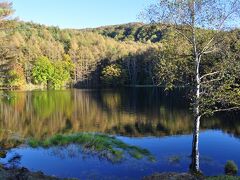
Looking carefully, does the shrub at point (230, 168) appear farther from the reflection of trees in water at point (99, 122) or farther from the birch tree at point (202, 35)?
the reflection of trees in water at point (99, 122)

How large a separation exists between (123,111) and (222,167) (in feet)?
111

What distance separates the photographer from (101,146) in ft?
92.0

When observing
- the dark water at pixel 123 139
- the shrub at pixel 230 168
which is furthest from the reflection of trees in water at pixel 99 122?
the shrub at pixel 230 168

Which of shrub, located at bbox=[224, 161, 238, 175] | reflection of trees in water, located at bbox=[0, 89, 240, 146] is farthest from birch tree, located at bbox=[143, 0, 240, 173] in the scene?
reflection of trees in water, located at bbox=[0, 89, 240, 146]

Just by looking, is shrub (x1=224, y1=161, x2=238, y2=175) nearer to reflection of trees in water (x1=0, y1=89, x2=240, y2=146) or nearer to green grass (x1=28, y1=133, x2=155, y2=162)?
green grass (x1=28, y1=133, x2=155, y2=162)

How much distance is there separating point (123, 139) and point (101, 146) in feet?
19.4

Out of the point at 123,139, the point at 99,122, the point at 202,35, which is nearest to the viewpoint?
the point at 202,35

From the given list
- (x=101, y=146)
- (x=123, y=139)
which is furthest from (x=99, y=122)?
(x=101, y=146)

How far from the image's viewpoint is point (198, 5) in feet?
67.2

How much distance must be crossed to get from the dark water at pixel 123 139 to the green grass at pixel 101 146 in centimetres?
68

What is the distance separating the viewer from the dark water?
75.6 ft

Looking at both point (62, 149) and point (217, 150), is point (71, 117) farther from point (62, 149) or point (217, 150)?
point (217, 150)

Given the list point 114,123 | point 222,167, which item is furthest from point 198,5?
point 114,123

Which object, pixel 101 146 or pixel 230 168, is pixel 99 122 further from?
pixel 230 168
